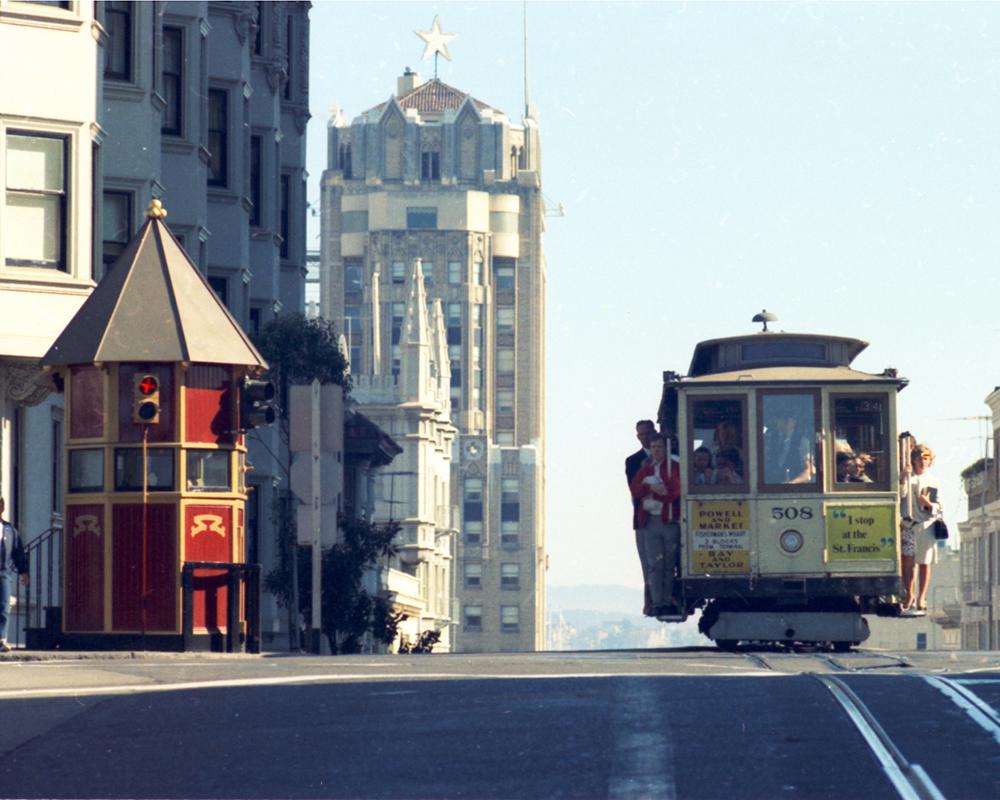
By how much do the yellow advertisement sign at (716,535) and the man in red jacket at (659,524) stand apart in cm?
23

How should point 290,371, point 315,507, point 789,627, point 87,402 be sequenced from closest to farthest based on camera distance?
point 87,402 < point 789,627 < point 315,507 < point 290,371

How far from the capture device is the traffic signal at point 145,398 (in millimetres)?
22141

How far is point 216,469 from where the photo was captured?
22609mm

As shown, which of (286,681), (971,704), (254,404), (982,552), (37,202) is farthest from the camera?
(982,552)

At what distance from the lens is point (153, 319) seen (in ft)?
73.9

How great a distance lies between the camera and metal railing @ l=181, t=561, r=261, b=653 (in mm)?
22078

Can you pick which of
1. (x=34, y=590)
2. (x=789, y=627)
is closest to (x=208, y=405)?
(x=34, y=590)

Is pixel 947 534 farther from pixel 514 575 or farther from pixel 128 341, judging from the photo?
pixel 514 575

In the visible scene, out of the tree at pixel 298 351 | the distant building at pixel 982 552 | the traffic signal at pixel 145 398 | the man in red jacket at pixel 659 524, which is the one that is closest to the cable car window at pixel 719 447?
the man in red jacket at pixel 659 524

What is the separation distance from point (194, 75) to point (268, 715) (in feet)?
75.9

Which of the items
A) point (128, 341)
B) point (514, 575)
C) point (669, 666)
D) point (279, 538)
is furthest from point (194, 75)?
point (514, 575)

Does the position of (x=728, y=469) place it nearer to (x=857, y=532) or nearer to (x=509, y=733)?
(x=857, y=532)

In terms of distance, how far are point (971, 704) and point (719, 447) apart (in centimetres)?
1211

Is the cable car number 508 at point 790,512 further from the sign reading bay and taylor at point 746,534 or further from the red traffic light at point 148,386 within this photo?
the red traffic light at point 148,386
